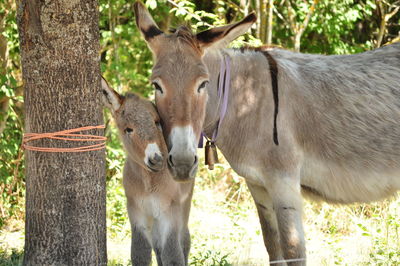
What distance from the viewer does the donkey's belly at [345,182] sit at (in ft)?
13.1

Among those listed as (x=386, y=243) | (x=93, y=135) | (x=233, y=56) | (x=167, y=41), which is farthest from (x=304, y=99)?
(x=386, y=243)

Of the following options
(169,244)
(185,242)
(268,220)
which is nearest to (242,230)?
(268,220)

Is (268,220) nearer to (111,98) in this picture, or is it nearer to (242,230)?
(111,98)

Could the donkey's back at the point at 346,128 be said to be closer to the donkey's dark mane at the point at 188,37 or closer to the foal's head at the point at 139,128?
the donkey's dark mane at the point at 188,37

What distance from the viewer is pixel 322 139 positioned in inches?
156

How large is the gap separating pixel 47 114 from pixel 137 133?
62 cm

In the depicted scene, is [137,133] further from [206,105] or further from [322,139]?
[322,139]

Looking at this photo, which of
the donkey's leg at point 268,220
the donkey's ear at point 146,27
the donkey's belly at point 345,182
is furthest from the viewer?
the donkey's leg at point 268,220

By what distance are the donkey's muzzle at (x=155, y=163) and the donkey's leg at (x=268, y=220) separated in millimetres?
872

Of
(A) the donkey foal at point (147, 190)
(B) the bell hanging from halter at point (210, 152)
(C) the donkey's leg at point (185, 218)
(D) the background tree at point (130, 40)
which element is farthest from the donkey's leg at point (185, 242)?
(D) the background tree at point (130, 40)

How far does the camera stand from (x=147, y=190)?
3.77m

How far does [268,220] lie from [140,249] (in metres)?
1.01

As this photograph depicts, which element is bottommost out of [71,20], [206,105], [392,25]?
[206,105]

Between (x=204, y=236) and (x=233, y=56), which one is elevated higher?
(x=233, y=56)
